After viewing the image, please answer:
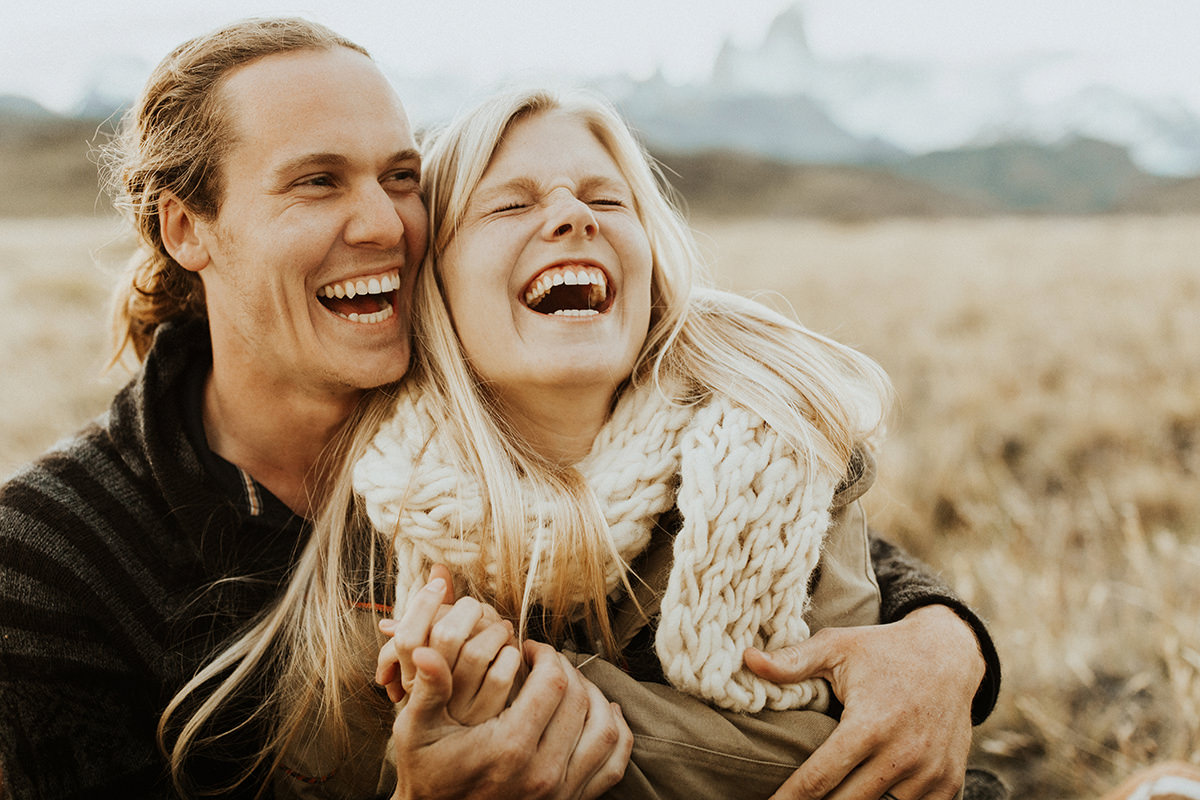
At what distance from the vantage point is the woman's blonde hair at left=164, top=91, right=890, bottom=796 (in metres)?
2.22

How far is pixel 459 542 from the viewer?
2.17m

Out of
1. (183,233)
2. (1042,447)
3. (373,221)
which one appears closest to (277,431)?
(183,233)

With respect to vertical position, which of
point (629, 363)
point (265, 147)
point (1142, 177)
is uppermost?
point (265, 147)

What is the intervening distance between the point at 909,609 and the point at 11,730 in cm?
237

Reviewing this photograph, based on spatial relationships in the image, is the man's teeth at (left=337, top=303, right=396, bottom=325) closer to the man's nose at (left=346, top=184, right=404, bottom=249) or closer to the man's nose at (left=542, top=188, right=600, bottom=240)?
the man's nose at (left=346, top=184, right=404, bottom=249)

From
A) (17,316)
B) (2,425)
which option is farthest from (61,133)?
(2,425)

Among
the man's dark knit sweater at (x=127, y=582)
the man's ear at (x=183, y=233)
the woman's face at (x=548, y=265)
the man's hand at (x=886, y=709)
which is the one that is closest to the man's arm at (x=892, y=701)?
the man's hand at (x=886, y=709)

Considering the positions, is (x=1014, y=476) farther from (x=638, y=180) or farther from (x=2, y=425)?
(x=2, y=425)

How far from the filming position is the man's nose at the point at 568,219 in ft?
7.46

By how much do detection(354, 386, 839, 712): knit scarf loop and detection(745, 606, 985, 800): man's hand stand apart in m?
0.06

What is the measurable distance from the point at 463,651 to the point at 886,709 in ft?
3.48

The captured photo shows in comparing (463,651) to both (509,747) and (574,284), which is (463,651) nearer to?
(509,747)

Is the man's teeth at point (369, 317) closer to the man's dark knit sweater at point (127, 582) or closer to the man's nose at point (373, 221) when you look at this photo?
the man's nose at point (373, 221)

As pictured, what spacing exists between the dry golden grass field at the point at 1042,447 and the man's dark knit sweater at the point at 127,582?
0.73 m
